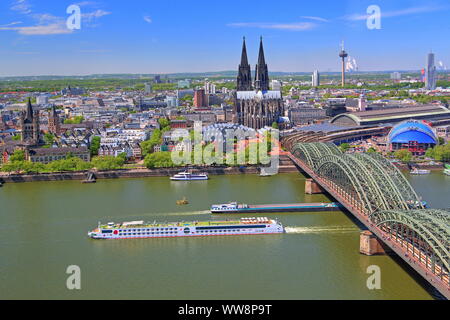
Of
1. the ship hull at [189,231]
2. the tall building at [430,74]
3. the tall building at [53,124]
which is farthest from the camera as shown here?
the tall building at [430,74]

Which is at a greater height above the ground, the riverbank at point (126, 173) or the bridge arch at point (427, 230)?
the bridge arch at point (427, 230)

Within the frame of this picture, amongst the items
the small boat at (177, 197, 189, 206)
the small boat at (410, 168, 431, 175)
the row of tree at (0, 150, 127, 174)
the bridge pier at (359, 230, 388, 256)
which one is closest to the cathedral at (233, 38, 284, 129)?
the row of tree at (0, 150, 127, 174)

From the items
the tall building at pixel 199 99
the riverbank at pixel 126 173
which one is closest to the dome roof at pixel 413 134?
the riverbank at pixel 126 173

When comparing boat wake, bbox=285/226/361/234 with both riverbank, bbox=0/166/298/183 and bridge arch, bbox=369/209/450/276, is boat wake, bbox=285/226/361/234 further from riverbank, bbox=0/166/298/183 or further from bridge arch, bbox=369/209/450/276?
riverbank, bbox=0/166/298/183

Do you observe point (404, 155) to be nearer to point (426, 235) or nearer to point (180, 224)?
point (180, 224)

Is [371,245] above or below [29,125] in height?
below

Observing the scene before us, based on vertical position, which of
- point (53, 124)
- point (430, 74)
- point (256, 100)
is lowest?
point (53, 124)

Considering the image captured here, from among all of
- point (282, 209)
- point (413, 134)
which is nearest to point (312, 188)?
point (282, 209)

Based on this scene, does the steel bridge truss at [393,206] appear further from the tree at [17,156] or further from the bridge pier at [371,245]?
the tree at [17,156]
